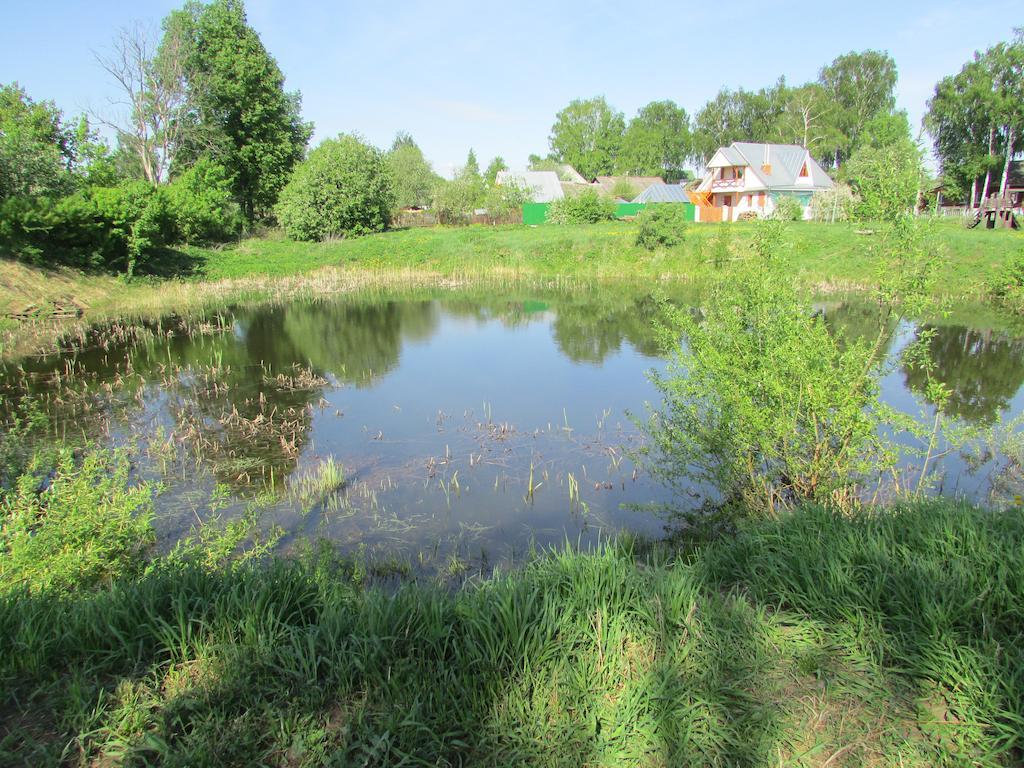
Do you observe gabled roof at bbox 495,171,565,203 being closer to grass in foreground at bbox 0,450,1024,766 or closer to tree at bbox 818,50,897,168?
tree at bbox 818,50,897,168

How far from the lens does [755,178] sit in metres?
54.2

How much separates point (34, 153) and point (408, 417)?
21.5 metres

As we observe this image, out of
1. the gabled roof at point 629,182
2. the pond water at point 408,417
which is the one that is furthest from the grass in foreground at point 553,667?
the gabled roof at point 629,182

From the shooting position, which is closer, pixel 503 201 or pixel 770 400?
pixel 770 400

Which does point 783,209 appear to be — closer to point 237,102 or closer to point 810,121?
point 237,102

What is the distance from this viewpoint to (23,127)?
25938mm

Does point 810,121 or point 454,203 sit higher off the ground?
point 810,121

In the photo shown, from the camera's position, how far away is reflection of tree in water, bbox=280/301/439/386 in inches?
671

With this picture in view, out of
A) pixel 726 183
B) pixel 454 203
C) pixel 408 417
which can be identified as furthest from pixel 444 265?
pixel 726 183

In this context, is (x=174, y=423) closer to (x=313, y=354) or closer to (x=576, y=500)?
(x=313, y=354)

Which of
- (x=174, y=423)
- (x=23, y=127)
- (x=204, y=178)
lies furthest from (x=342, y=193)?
(x=174, y=423)

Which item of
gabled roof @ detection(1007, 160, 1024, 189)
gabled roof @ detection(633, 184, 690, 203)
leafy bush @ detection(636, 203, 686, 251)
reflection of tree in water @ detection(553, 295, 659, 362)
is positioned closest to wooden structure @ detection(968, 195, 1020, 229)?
leafy bush @ detection(636, 203, 686, 251)

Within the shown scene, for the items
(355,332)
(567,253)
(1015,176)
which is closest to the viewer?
(355,332)

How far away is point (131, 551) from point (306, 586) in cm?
303
